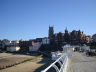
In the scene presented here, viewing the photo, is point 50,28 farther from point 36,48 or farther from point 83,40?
point 83,40

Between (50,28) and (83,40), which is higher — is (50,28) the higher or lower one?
the higher one

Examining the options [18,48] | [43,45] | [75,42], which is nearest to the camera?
[75,42]

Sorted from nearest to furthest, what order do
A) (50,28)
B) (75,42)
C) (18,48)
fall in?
1. (75,42)
2. (18,48)
3. (50,28)

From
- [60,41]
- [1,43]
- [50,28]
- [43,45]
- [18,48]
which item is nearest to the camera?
[60,41]

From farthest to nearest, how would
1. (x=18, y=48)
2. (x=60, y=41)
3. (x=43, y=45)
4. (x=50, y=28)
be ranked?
(x=50, y=28) < (x=18, y=48) < (x=43, y=45) < (x=60, y=41)

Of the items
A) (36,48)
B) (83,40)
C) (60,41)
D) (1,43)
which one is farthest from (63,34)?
(1,43)

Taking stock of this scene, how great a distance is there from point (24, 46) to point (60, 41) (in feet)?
124

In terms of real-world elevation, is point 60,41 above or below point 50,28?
below

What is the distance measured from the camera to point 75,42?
11775 centimetres

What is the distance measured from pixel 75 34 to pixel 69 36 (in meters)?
4.56

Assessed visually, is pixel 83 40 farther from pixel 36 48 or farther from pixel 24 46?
pixel 24 46

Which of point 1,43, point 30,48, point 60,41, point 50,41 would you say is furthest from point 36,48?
point 1,43

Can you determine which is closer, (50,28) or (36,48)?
(36,48)

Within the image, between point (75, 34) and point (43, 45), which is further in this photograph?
point (43, 45)
